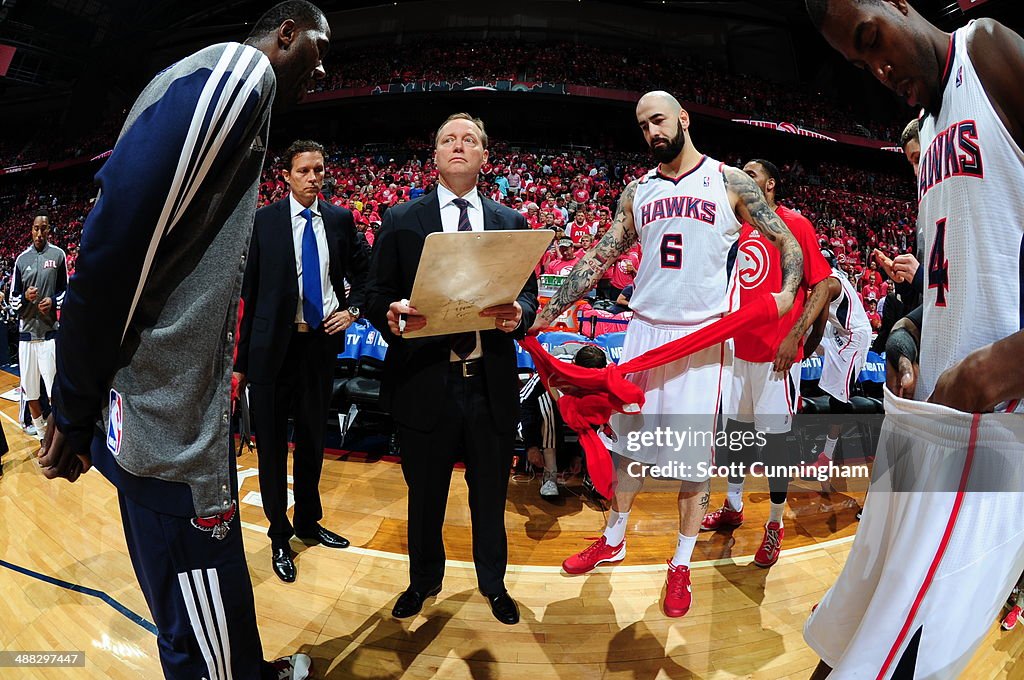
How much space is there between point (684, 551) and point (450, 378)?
1.38 m

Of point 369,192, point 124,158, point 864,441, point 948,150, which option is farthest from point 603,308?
point 369,192

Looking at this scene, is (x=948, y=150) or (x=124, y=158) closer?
(x=124, y=158)

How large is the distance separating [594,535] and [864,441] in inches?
124

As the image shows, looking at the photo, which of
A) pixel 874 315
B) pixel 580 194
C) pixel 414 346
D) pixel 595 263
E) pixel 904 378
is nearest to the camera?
pixel 904 378

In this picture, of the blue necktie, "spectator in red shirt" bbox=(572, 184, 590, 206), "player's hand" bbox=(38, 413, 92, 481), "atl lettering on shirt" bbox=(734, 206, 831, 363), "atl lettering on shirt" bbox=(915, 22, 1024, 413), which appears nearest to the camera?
"atl lettering on shirt" bbox=(915, 22, 1024, 413)

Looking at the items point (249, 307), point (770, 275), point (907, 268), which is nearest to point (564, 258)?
point (770, 275)

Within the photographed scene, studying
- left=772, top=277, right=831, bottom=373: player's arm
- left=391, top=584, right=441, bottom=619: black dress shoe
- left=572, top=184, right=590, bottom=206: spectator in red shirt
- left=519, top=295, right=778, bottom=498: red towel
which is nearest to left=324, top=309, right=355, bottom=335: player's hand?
left=519, top=295, right=778, bottom=498: red towel

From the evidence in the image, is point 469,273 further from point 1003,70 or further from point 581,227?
point 581,227

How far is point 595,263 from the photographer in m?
2.74

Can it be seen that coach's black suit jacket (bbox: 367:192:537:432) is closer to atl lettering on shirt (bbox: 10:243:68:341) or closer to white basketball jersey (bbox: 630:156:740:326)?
white basketball jersey (bbox: 630:156:740:326)

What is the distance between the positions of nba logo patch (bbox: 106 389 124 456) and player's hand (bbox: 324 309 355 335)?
1651mm

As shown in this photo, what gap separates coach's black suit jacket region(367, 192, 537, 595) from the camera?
2256 millimetres

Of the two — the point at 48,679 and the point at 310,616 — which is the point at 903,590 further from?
the point at 48,679

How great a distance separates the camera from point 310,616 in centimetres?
247
